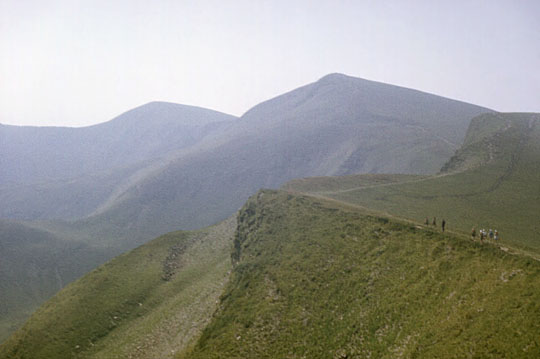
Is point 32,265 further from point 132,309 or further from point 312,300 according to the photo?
point 312,300

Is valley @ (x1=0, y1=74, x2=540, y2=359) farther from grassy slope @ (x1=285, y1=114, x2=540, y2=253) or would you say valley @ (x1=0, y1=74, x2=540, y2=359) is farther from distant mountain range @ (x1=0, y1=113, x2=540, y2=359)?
grassy slope @ (x1=285, y1=114, x2=540, y2=253)

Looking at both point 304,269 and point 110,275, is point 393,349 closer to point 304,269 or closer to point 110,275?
point 304,269

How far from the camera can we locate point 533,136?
305ft

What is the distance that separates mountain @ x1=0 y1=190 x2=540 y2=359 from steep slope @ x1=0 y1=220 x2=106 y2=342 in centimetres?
5003

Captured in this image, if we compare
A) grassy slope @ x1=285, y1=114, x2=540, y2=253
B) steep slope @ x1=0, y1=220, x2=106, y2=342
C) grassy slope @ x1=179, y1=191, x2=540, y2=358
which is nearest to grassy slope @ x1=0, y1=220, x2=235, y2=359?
grassy slope @ x1=179, y1=191, x2=540, y2=358

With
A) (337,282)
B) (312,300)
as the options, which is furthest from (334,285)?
(312,300)

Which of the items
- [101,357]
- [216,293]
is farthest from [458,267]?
[101,357]

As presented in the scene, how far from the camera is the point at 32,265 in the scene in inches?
4515

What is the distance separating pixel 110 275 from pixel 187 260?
13.5 meters

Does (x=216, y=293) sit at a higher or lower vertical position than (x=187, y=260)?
higher

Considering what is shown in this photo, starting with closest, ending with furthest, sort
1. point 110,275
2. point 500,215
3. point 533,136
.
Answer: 1. point 500,215
2. point 110,275
3. point 533,136

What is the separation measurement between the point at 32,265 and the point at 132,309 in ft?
291

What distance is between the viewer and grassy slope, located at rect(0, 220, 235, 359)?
1545 inches

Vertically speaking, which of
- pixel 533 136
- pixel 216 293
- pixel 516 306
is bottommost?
pixel 216 293
